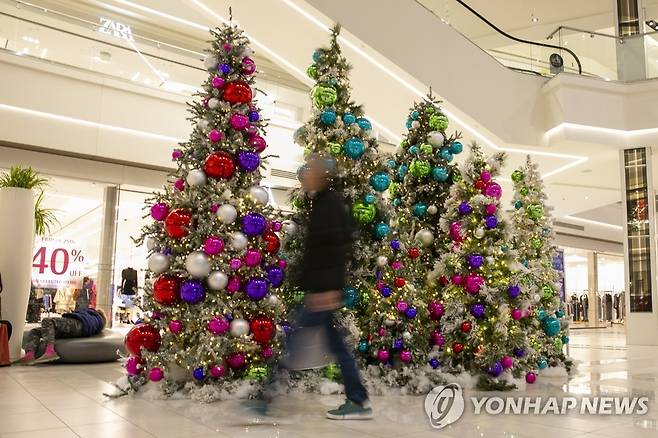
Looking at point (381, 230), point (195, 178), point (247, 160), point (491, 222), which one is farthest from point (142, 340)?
point (491, 222)

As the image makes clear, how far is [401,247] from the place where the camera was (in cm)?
542

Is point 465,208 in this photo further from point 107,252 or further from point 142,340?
point 107,252

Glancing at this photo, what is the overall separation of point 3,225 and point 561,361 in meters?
6.94

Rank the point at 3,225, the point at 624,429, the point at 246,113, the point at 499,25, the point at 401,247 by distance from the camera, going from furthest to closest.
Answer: the point at 499,25 → the point at 3,225 → the point at 401,247 → the point at 246,113 → the point at 624,429

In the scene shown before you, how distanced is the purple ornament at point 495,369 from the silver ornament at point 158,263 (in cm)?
302

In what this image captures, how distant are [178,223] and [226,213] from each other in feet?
1.31

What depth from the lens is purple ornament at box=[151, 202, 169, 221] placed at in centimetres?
477

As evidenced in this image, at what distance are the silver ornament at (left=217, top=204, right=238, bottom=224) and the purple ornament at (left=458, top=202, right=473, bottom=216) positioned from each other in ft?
7.31

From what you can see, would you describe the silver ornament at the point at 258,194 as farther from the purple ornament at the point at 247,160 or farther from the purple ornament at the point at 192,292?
the purple ornament at the point at 192,292

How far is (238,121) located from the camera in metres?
4.88

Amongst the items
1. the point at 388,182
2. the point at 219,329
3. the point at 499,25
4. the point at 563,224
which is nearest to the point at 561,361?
the point at 388,182

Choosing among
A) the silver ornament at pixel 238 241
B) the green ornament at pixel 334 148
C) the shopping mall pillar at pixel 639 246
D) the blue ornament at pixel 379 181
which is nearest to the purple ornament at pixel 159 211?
the silver ornament at pixel 238 241

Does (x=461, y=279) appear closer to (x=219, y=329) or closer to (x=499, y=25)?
(x=219, y=329)

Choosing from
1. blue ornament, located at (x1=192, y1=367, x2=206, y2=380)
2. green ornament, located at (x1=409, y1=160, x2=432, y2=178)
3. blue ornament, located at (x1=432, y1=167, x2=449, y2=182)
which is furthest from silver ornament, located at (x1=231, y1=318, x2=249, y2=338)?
→ blue ornament, located at (x1=432, y1=167, x2=449, y2=182)
